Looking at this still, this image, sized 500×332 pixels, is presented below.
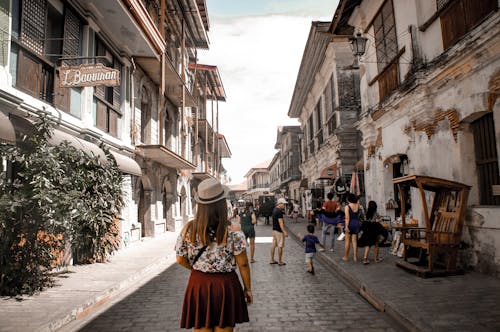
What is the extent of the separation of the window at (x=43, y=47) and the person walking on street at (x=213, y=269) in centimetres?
583

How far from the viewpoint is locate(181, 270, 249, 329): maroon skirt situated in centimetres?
263

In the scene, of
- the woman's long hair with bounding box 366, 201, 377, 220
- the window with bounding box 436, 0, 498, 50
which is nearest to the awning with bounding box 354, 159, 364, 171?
the woman's long hair with bounding box 366, 201, 377, 220

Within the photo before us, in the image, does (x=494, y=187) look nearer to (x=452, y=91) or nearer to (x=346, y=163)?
(x=452, y=91)

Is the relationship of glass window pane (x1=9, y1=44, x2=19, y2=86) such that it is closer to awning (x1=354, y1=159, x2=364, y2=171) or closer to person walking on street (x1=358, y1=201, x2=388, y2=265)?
person walking on street (x1=358, y1=201, x2=388, y2=265)

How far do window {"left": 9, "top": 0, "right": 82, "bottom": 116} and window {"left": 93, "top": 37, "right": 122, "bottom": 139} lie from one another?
95 cm

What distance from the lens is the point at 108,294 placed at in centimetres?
588

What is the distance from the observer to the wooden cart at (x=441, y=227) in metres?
6.32

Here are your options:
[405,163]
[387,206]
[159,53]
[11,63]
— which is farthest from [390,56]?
[11,63]

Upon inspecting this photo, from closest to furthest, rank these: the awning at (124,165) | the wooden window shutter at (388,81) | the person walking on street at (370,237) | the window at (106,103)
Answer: the person walking on street at (370,237), the awning at (124,165), the wooden window shutter at (388,81), the window at (106,103)

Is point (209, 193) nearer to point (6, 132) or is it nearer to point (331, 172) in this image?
point (6, 132)

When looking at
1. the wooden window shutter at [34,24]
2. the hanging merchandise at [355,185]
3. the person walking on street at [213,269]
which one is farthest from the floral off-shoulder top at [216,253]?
the hanging merchandise at [355,185]

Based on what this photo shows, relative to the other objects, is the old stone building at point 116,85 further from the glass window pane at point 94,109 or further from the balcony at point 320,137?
the balcony at point 320,137

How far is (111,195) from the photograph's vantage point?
802cm

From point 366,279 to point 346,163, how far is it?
10.1 meters
